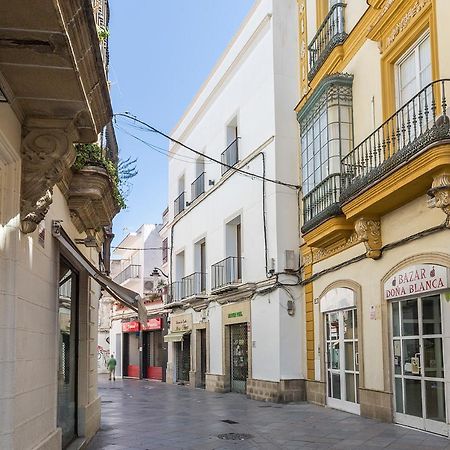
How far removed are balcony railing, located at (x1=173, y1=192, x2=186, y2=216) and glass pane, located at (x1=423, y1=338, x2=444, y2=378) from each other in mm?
17245

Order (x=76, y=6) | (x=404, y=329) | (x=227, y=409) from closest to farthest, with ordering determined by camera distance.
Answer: (x=76, y=6), (x=404, y=329), (x=227, y=409)

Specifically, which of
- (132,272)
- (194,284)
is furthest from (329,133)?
(132,272)

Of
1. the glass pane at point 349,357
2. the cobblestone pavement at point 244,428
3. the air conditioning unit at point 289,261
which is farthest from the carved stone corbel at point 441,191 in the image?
the air conditioning unit at point 289,261

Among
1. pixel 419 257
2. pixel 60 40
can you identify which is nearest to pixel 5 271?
pixel 60 40

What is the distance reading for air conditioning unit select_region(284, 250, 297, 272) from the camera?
16891 millimetres

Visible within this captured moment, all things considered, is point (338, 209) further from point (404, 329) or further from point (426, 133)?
point (426, 133)

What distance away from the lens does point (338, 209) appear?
13.1 m

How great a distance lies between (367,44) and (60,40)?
10036 mm

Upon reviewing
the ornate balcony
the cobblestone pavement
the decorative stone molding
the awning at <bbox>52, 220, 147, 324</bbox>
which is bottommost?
the cobblestone pavement

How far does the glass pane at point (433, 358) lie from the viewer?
10.1 m

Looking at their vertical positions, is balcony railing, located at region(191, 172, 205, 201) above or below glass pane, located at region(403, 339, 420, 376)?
above

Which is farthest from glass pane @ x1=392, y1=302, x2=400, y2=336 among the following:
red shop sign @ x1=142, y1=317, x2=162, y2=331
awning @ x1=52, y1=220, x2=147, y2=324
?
red shop sign @ x1=142, y1=317, x2=162, y2=331

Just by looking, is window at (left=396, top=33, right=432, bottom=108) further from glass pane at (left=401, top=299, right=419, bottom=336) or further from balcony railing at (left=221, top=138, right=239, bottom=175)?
balcony railing at (left=221, top=138, right=239, bottom=175)

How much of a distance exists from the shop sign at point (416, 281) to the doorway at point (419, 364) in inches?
6.8
